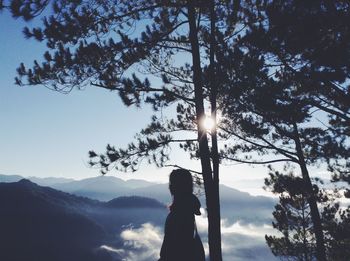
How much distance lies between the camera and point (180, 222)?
3145 mm

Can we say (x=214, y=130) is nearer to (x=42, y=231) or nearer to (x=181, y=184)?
(x=181, y=184)

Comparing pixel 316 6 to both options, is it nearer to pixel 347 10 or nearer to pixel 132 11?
pixel 347 10

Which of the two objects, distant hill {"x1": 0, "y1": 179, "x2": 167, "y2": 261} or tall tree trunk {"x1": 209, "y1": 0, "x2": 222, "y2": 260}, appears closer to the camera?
tall tree trunk {"x1": 209, "y1": 0, "x2": 222, "y2": 260}

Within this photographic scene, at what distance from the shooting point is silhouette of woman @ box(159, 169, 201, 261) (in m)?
3.10

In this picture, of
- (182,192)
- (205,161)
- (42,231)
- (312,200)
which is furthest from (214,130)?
(42,231)

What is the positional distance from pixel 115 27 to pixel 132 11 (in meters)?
0.54

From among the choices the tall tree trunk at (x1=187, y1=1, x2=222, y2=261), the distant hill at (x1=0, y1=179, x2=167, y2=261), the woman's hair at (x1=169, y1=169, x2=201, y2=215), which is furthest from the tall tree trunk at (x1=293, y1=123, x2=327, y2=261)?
the distant hill at (x1=0, y1=179, x2=167, y2=261)

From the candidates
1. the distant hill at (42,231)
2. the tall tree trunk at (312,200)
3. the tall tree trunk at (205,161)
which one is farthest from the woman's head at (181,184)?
the distant hill at (42,231)

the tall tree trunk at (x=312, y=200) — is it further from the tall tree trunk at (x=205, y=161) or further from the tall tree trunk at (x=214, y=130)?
the tall tree trunk at (x=205, y=161)

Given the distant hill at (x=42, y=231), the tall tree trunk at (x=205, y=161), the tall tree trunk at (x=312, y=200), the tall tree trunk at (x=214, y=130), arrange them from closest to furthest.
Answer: the tall tree trunk at (x=205, y=161), the tall tree trunk at (x=214, y=130), the tall tree trunk at (x=312, y=200), the distant hill at (x=42, y=231)

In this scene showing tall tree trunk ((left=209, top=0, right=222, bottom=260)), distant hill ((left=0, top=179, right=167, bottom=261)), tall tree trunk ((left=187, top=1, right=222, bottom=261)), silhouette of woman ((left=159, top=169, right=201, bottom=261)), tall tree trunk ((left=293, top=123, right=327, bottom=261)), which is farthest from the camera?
distant hill ((left=0, top=179, right=167, bottom=261))

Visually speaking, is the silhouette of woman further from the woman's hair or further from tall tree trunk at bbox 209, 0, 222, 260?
tall tree trunk at bbox 209, 0, 222, 260

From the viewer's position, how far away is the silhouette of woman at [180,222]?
3102 mm

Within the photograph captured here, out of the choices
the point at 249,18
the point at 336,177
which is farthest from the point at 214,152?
the point at 336,177
